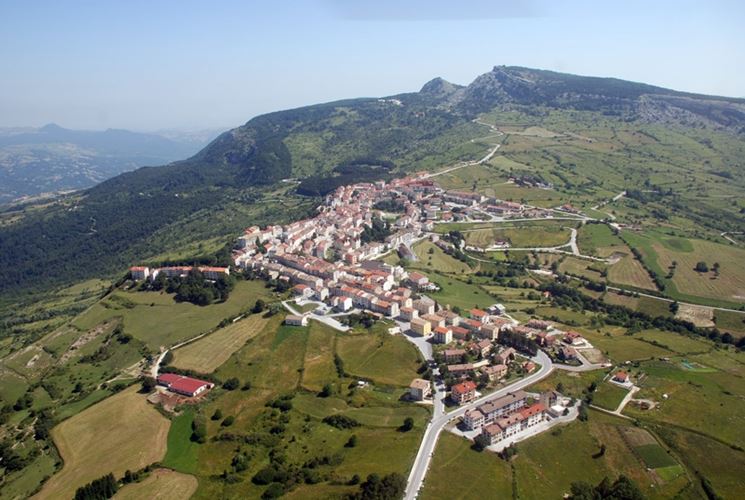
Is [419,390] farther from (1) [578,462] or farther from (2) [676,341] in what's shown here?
(2) [676,341]

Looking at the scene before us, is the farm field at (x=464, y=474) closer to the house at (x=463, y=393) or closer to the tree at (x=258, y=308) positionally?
the house at (x=463, y=393)

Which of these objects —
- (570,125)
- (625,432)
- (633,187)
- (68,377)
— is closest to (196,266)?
(68,377)

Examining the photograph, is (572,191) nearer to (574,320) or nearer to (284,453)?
(574,320)

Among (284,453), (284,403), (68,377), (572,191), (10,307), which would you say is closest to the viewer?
(284,453)

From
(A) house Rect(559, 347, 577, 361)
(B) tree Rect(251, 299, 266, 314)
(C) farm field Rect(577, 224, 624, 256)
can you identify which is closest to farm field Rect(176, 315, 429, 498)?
(B) tree Rect(251, 299, 266, 314)

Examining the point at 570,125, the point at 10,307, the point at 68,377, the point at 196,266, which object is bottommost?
the point at 10,307

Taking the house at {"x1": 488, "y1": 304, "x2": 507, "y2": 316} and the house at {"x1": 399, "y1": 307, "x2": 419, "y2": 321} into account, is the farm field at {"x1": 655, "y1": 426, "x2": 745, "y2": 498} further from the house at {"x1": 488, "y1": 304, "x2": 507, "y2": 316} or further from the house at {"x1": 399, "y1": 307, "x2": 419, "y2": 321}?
the house at {"x1": 399, "y1": 307, "x2": 419, "y2": 321}

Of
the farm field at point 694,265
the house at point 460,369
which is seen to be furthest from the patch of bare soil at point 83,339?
the farm field at point 694,265
